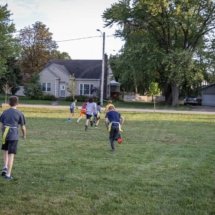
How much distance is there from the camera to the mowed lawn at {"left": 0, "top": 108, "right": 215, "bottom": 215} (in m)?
7.26

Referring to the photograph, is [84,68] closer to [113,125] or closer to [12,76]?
[12,76]

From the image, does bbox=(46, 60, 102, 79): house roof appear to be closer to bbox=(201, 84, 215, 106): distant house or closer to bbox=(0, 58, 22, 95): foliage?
bbox=(0, 58, 22, 95): foliage

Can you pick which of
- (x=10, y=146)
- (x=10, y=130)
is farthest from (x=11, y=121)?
(x=10, y=146)

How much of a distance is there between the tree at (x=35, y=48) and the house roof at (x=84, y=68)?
1611 cm

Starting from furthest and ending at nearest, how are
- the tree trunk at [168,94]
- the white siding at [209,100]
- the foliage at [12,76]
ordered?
the white siding at [209,100]
the foliage at [12,76]
the tree trunk at [168,94]

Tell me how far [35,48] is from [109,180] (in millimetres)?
82602

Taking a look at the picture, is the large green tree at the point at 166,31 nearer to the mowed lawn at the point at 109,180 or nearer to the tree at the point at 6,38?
the tree at the point at 6,38

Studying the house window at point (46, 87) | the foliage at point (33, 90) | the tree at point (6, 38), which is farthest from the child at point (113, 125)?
the house window at point (46, 87)

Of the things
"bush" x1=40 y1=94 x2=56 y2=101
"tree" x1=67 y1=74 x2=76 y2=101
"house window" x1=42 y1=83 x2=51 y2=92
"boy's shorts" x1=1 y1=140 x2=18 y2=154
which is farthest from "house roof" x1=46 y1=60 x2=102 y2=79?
"boy's shorts" x1=1 y1=140 x2=18 y2=154

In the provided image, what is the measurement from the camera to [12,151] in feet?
31.4

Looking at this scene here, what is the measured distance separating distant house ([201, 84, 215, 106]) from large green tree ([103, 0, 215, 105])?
18107mm

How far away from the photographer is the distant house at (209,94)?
76.2m

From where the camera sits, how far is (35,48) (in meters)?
89.8

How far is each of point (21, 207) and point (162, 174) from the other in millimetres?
3950
